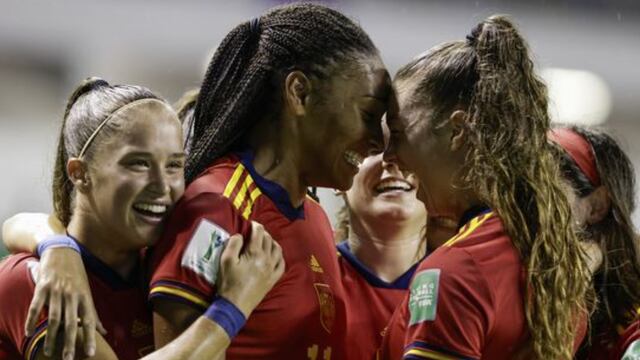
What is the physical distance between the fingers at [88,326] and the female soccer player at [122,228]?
0.04 metres

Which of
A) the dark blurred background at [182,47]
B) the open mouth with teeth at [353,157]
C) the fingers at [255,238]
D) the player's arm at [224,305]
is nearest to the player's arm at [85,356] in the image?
the player's arm at [224,305]

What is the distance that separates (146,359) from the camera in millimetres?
2215

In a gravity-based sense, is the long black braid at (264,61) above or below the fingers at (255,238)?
above

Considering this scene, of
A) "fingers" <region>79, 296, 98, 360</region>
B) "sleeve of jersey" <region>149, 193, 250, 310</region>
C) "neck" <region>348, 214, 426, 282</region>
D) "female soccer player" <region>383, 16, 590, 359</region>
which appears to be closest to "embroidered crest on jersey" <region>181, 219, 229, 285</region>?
"sleeve of jersey" <region>149, 193, 250, 310</region>

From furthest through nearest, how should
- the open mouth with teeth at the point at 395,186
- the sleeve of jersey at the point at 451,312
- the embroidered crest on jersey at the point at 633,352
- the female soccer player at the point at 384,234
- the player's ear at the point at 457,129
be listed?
the open mouth with teeth at the point at 395,186, the female soccer player at the point at 384,234, the embroidered crest on jersey at the point at 633,352, the player's ear at the point at 457,129, the sleeve of jersey at the point at 451,312

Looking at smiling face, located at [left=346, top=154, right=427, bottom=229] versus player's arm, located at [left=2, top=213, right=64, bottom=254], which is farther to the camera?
smiling face, located at [left=346, top=154, right=427, bottom=229]

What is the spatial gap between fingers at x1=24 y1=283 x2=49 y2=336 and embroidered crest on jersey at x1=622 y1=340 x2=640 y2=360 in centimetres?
144

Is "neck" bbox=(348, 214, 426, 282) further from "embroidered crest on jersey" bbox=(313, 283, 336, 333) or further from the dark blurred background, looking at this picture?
the dark blurred background

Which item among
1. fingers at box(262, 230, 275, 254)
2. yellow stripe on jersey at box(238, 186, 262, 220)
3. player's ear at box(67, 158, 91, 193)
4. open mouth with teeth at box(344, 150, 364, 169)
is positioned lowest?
fingers at box(262, 230, 275, 254)

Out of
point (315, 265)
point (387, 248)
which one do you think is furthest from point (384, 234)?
point (315, 265)

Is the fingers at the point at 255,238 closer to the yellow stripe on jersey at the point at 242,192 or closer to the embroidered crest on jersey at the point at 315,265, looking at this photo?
the yellow stripe on jersey at the point at 242,192

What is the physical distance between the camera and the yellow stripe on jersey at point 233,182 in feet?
7.86

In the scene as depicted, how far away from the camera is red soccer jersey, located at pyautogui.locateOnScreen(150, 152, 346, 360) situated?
2.28 m

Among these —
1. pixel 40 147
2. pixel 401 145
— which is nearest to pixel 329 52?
pixel 401 145
